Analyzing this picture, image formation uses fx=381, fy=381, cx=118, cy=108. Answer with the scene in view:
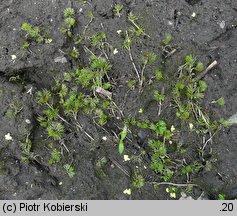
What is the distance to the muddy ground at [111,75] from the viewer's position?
9.97ft

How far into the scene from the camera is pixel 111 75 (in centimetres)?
325

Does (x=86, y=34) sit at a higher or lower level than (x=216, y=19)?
lower

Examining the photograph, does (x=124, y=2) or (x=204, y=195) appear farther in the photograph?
(x=124, y=2)

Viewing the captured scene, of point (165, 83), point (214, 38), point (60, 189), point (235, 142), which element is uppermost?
point (214, 38)

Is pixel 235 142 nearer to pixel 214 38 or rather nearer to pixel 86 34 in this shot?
pixel 214 38

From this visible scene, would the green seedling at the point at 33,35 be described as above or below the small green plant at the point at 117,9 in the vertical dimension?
below

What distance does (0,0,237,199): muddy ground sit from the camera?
304cm

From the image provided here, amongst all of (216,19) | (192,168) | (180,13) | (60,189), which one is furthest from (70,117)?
(216,19)

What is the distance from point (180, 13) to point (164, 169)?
136 cm

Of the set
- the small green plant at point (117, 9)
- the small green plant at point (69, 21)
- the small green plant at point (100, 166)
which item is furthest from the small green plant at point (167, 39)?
the small green plant at point (100, 166)

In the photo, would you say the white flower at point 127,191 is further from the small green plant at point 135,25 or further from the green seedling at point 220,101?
the small green plant at point 135,25

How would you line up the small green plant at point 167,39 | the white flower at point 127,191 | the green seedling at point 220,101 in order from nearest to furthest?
the white flower at point 127,191, the green seedling at point 220,101, the small green plant at point 167,39

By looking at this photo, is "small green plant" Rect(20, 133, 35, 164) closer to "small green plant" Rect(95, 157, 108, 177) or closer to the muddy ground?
the muddy ground

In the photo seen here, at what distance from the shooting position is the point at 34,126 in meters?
3.12
